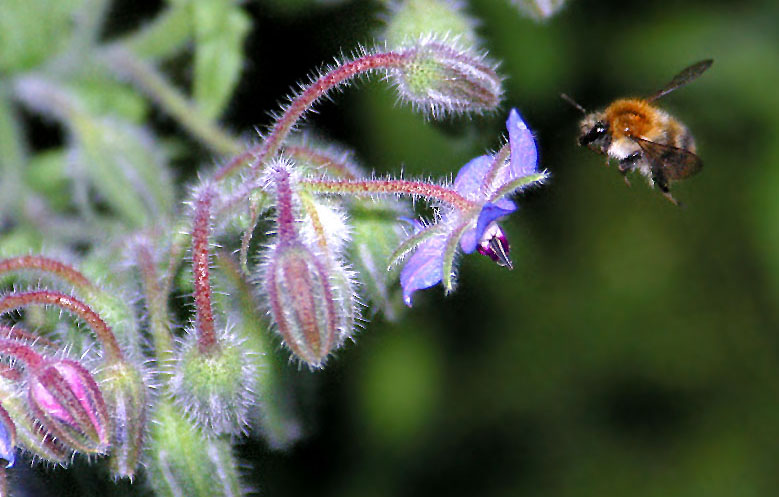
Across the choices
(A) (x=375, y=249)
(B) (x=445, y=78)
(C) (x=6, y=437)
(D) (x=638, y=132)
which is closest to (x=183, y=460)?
(C) (x=6, y=437)

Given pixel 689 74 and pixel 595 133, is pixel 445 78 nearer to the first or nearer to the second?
pixel 595 133

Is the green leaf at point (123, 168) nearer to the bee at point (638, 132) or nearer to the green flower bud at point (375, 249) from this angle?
the green flower bud at point (375, 249)

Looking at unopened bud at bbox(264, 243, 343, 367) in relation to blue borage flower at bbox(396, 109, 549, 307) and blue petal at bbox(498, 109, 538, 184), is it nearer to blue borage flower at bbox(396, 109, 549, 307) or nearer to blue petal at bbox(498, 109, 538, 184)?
blue borage flower at bbox(396, 109, 549, 307)

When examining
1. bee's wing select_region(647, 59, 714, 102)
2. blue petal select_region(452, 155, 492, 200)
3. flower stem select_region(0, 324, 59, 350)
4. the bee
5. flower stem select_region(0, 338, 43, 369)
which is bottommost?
flower stem select_region(0, 338, 43, 369)

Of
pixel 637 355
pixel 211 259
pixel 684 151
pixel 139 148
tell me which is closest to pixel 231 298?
pixel 211 259

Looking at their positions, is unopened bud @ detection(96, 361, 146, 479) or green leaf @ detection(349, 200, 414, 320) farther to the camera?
green leaf @ detection(349, 200, 414, 320)

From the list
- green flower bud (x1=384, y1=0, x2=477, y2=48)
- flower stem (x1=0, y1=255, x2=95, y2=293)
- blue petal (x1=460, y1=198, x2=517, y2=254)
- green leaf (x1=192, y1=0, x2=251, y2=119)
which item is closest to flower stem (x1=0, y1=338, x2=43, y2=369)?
flower stem (x1=0, y1=255, x2=95, y2=293)

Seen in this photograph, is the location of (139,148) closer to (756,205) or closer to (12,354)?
(12,354)
